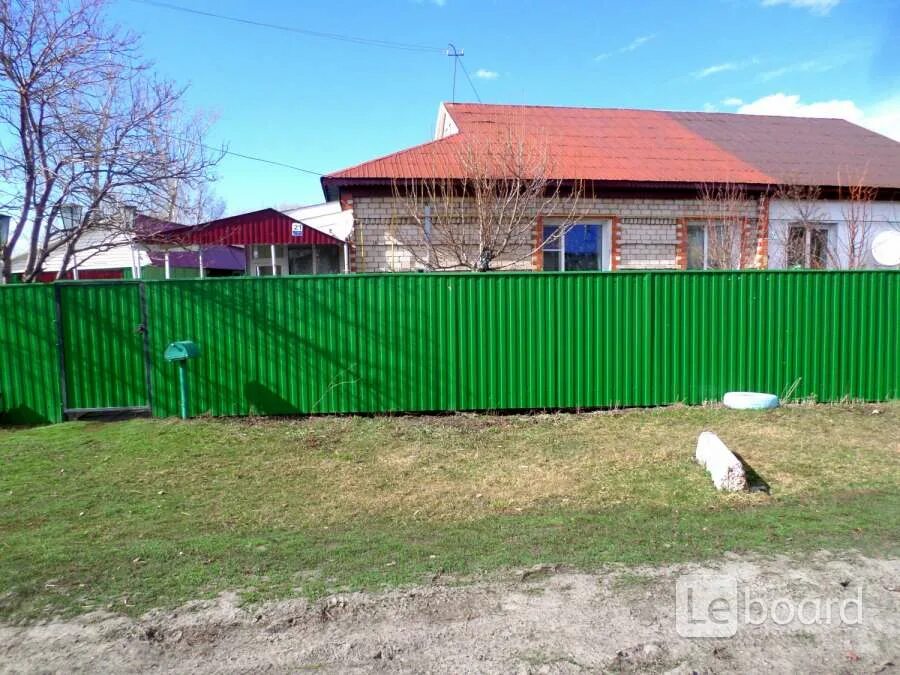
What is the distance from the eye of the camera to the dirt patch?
9.25 ft

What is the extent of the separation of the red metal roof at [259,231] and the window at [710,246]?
7418mm

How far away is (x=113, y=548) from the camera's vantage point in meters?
4.13

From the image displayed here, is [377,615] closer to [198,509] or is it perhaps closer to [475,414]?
[198,509]

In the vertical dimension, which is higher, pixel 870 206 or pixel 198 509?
pixel 870 206

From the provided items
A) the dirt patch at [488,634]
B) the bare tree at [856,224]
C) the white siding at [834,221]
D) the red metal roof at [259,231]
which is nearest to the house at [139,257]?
the red metal roof at [259,231]

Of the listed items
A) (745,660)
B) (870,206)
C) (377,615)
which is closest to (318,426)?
(377,615)

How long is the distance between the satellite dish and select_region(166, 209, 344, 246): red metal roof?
956 cm

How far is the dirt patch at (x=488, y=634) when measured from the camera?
9.25ft

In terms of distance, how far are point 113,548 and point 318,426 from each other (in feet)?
10.8

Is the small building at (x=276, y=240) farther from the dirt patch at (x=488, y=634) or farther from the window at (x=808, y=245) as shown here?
the window at (x=808, y=245)

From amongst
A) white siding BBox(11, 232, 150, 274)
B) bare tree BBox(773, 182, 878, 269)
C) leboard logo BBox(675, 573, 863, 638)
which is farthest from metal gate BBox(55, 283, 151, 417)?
bare tree BBox(773, 182, 878, 269)

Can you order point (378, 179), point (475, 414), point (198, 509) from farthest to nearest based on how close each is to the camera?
point (378, 179)
point (475, 414)
point (198, 509)

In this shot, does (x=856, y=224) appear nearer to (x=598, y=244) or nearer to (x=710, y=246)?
(x=710, y=246)

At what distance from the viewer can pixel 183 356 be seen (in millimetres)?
7250
